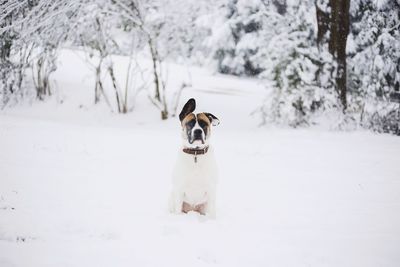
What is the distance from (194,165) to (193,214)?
2.15 ft

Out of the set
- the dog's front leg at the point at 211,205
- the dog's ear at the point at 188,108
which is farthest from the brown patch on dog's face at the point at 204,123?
the dog's front leg at the point at 211,205

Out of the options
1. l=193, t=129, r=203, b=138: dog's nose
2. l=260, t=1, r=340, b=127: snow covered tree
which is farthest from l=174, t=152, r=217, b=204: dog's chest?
l=260, t=1, r=340, b=127: snow covered tree

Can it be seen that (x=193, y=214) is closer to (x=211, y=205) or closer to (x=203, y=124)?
(x=211, y=205)

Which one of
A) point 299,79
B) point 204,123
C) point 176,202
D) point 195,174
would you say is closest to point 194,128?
point 204,123

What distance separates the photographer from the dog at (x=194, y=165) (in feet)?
14.7

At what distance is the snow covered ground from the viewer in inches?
145

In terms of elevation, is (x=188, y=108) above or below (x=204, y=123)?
above

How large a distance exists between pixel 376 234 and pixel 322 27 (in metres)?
9.03

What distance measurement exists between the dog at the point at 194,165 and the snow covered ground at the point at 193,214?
0.93 ft

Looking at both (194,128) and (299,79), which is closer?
(194,128)

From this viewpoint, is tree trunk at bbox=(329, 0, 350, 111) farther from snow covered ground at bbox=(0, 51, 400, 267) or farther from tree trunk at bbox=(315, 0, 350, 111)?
snow covered ground at bbox=(0, 51, 400, 267)

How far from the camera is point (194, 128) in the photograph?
445 cm

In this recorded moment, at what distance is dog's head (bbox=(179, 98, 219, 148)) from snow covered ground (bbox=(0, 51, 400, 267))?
34.8 inches

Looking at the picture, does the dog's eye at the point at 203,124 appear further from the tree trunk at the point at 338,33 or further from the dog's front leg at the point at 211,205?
the tree trunk at the point at 338,33
